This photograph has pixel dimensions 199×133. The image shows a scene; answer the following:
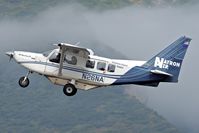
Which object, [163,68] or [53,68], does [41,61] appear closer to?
[53,68]

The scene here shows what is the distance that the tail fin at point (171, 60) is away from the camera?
95312 millimetres

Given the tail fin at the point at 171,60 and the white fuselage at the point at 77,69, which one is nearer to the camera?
the white fuselage at the point at 77,69

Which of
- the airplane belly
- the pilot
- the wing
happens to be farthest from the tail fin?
the airplane belly

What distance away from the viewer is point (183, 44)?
96375 millimetres

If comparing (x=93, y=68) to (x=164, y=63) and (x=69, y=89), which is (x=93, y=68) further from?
(x=164, y=63)

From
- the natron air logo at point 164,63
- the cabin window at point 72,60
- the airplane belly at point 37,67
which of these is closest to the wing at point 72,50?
the cabin window at point 72,60

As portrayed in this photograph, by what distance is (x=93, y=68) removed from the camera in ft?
310

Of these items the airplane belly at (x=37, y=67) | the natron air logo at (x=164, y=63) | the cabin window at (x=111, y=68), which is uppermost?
the natron air logo at (x=164, y=63)

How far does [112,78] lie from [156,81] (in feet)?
14.1

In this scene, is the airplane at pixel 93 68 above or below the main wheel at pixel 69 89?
above

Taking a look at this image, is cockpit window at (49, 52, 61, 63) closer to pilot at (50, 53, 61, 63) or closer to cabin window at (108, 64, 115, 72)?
pilot at (50, 53, 61, 63)

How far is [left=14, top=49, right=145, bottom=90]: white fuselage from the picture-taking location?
94500mm

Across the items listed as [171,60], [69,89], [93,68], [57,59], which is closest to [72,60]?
[57,59]

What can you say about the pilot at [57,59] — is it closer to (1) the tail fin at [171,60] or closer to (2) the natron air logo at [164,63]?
(1) the tail fin at [171,60]
